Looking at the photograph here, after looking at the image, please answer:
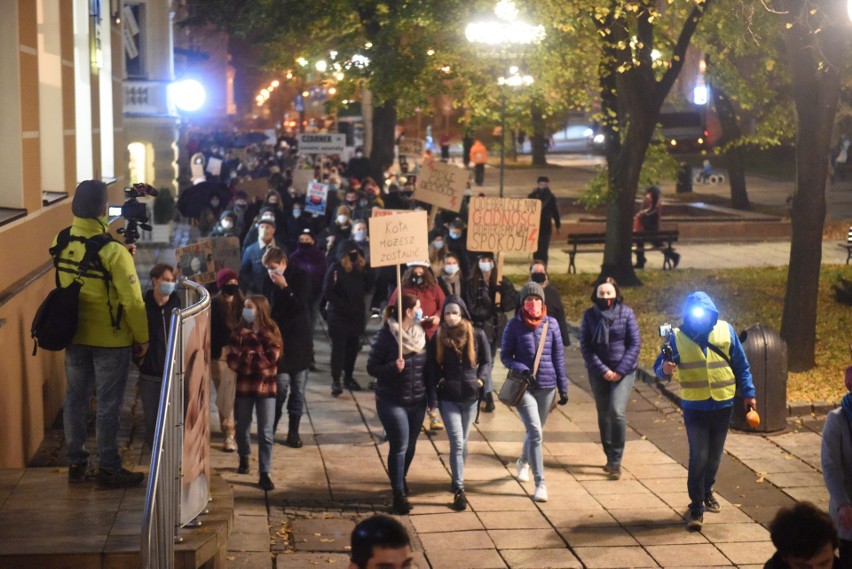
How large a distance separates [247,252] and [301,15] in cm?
1397

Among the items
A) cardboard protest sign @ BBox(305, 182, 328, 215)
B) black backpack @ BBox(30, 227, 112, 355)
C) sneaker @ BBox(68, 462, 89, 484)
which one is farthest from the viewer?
cardboard protest sign @ BBox(305, 182, 328, 215)

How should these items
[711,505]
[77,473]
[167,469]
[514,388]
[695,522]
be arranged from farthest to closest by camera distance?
[514,388] < [711,505] < [695,522] < [77,473] < [167,469]

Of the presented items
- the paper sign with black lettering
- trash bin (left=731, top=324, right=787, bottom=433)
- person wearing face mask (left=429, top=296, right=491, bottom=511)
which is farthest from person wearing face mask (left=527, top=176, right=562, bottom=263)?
person wearing face mask (left=429, top=296, right=491, bottom=511)

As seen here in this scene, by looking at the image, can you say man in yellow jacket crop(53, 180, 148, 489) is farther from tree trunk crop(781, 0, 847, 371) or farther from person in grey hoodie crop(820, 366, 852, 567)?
tree trunk crop(781, 0, 847, 371)

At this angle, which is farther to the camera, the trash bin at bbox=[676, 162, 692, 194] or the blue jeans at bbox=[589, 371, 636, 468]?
the trash bin at bbox=[676, 162, 692, 194]

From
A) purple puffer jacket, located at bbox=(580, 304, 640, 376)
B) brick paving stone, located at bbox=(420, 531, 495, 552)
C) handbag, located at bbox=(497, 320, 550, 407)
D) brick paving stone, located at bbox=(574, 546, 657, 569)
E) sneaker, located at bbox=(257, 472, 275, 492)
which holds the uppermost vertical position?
purple puffer jacket, located at bbox=(580, 304, 640, 376)

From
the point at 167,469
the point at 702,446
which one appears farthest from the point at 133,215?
the point at 702,446

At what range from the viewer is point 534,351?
437 inches

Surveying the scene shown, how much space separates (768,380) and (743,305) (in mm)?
7441

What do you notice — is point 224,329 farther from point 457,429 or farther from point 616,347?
point 616,347

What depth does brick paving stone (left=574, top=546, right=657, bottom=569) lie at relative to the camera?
9227mm

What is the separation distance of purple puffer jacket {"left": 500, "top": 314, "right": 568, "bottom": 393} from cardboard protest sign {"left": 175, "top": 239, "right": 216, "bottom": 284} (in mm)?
3126

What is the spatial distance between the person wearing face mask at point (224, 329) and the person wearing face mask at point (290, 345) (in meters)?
0.44

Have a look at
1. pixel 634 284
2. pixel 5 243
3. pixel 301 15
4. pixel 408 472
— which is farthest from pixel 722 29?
pixel 5 243
